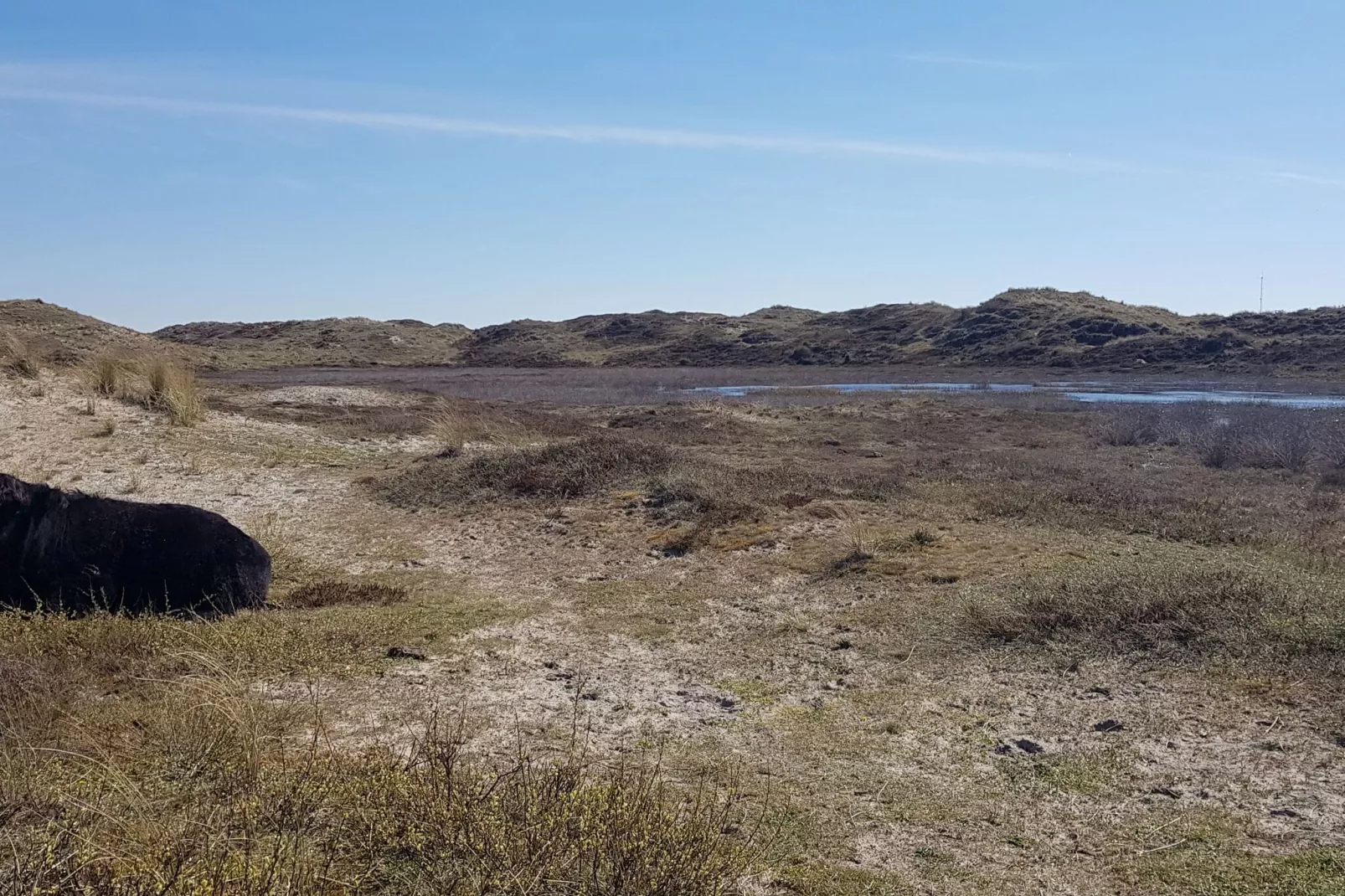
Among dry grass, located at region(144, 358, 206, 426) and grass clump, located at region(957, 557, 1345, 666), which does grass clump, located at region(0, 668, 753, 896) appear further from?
dry grass, located at region(144, 358, 206, 426)

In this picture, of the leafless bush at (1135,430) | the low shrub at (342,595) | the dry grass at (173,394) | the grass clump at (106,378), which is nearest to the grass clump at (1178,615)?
the low shrub at (342,595)

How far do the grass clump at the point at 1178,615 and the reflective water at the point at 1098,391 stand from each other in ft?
75.2

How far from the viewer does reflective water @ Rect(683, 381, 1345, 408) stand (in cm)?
2977

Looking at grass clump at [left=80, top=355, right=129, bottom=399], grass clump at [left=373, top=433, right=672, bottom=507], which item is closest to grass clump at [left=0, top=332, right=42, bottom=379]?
grass clump at [left=80, top=355, right=129, bottom=399]

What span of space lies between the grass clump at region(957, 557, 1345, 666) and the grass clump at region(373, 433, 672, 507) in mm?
6121

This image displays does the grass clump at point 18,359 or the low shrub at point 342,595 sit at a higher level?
the grass clump at point 18,359

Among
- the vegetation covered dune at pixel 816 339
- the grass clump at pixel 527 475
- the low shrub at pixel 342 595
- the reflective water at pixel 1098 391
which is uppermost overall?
the vegetation covered dune at pixel 816 339

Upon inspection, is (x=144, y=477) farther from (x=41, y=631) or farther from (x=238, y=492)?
(x=41, y=631)

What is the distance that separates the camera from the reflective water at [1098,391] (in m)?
29.8

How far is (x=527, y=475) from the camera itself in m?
12.6

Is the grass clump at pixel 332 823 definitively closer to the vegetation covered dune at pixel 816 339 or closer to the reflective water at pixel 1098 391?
the reflective water at pixel 1098 391

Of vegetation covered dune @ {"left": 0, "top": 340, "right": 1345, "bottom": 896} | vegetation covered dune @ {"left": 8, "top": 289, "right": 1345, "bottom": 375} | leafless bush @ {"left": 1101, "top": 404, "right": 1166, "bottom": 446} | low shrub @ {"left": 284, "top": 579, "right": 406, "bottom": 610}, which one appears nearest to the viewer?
vegetation covered dune @ {"left": 0, "top": 340, "right": 1345, "bottom": 896}

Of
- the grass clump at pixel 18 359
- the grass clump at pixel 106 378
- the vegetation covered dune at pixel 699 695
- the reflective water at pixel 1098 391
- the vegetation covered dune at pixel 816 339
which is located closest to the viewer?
the vegetation covered dune at pixel 699 695

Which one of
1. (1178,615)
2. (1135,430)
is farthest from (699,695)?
(1135,430)
